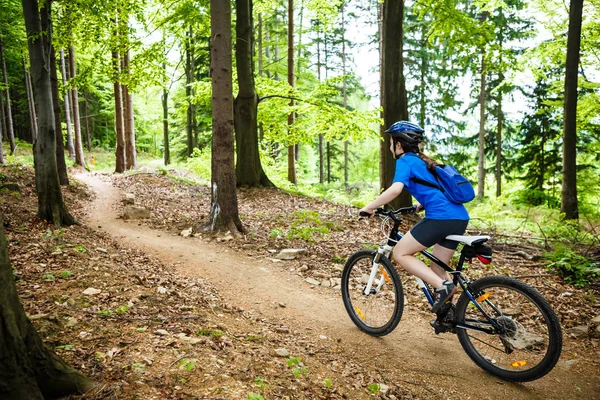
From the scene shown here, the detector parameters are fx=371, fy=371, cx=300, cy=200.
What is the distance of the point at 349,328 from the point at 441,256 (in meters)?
1.65

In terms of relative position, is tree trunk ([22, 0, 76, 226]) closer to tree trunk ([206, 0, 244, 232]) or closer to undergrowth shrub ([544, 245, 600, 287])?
tree trunk ([206, 0, 244, 232])

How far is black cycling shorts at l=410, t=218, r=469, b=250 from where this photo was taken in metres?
3.95

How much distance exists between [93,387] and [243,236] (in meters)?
6.30

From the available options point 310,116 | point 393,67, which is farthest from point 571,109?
point 310,116

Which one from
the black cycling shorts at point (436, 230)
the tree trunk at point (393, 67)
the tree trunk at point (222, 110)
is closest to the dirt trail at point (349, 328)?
the tree trunk at point (222, 110)

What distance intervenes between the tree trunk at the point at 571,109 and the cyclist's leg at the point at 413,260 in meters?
11.0

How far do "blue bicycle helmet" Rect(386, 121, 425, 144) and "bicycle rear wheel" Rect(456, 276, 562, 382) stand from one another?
166 cm

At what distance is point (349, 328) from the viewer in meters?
5.01

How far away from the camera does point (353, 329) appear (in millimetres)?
4977

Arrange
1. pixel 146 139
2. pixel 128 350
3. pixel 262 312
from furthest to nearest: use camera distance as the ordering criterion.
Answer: pixel 146 139, pixel 262 312, pixel 128 350

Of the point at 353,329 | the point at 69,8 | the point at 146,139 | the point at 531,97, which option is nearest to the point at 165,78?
the point at 69,8

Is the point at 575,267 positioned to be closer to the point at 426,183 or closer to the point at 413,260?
the point at 413,260

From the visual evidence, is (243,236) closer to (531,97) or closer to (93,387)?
(93,387)

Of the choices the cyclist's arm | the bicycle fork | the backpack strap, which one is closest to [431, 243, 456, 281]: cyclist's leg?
the bicycle fork
